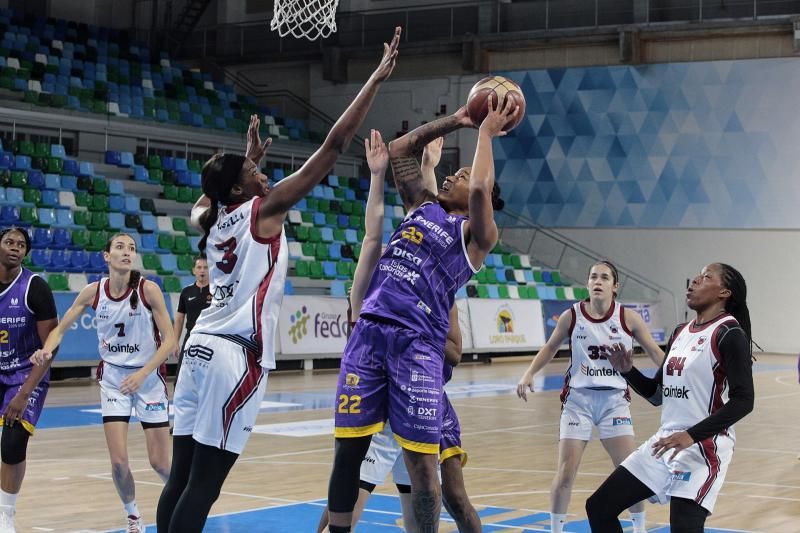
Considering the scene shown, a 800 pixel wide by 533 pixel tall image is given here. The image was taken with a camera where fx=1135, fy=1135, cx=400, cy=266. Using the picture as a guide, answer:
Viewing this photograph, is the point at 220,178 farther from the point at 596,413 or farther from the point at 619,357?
the point at 596,413

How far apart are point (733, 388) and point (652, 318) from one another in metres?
22.8

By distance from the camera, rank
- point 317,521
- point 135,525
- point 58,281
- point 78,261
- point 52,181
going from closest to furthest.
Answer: point 135,525, point 317,521, point 58,281, point 78,261, point 52,181

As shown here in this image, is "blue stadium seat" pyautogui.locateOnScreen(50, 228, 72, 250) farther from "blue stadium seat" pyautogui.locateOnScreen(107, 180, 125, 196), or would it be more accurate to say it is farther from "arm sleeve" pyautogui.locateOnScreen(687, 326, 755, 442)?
"arm sleeve" pyautogui.locateOnScreen(687, 326, 755, 442)

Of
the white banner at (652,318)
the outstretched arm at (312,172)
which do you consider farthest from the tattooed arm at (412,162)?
the white banner at (652,318)

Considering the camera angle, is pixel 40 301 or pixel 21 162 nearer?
pixel 40 301

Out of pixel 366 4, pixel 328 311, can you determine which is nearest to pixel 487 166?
pixel 328 311

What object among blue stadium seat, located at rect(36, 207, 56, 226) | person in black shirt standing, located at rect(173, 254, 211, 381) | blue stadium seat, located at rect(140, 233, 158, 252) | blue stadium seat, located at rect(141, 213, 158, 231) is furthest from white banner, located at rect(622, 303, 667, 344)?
person in black shirt standing, located at rect(173, 254, 211, 381)

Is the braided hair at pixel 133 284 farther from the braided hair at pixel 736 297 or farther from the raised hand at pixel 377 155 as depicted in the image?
the braided hair at pixel 736 297

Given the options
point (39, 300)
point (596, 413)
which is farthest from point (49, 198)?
point (596, 413)

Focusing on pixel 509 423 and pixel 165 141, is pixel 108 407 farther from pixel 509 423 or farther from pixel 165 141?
pixel 165 141

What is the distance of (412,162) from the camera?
5.21 meters

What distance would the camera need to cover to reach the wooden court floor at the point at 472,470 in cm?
770

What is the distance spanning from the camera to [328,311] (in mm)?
19875

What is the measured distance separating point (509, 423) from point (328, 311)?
7060mm
